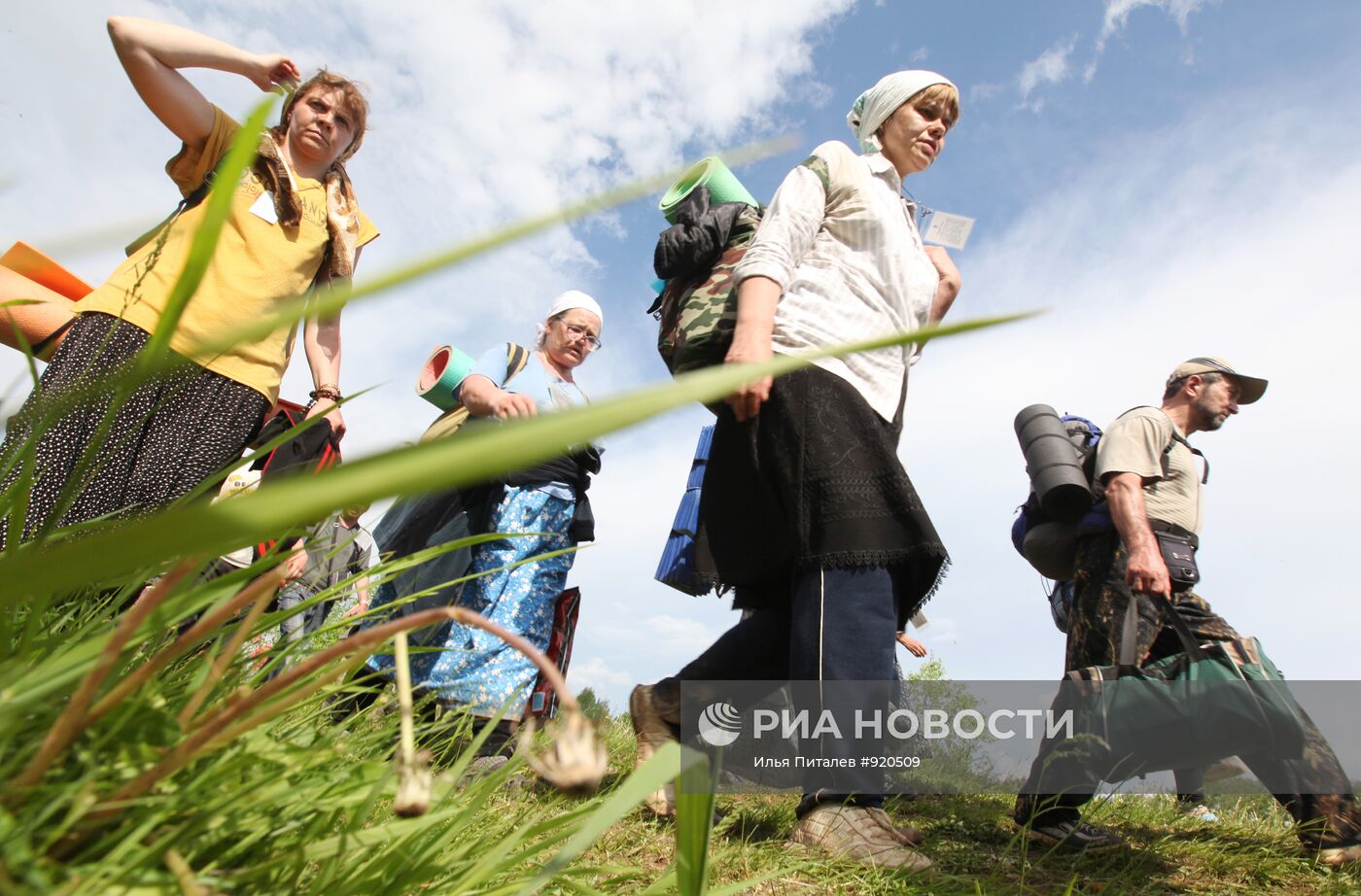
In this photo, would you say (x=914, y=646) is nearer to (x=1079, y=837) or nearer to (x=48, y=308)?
(x=1079, y=837)

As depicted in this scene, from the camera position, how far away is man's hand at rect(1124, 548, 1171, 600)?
9.43 ft

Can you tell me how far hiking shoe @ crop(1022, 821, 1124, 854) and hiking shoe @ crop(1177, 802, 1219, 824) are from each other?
98 centimetres

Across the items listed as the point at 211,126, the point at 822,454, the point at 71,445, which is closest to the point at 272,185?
the point at 211,126

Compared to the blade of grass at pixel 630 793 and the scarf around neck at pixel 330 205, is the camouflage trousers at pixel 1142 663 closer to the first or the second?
the blade of grass at pixel 630 793

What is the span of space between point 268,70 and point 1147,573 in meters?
3.05

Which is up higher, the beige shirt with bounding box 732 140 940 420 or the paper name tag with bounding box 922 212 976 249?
the paper name tag with bounding box 922 212 976 249

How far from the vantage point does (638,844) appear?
75.0 inches

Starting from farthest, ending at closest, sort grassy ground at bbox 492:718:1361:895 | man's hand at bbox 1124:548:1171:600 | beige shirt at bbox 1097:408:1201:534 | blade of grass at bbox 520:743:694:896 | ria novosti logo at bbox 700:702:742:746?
beige shirt at bbox 1097:408:1201:534 < man's hand at bbox 1124:548:1171:600 < ria novosti logo at bbox 700:702:742:746 < grassy ground at bbox 492:718:1361:895 < blade of grass at bbox 520:743:694:896

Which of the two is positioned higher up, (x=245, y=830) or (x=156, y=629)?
(x=156, y=629)

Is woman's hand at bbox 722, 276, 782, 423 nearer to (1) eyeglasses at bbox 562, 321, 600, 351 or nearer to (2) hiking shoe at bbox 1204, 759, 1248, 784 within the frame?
(1) eyeglasses at bbox 562, 321, 600, 351

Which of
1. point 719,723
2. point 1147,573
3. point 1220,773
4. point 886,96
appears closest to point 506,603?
point 719,723

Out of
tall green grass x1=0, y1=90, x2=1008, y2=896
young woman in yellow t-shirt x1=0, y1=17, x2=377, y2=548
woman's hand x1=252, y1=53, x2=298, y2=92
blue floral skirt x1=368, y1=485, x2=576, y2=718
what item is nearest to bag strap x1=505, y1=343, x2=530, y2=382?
blue floral skirt x1=368, y1=485, x2=576, y2=718

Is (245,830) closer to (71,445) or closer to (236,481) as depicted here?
(71,445)

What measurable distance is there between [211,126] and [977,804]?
3213 millimetres
